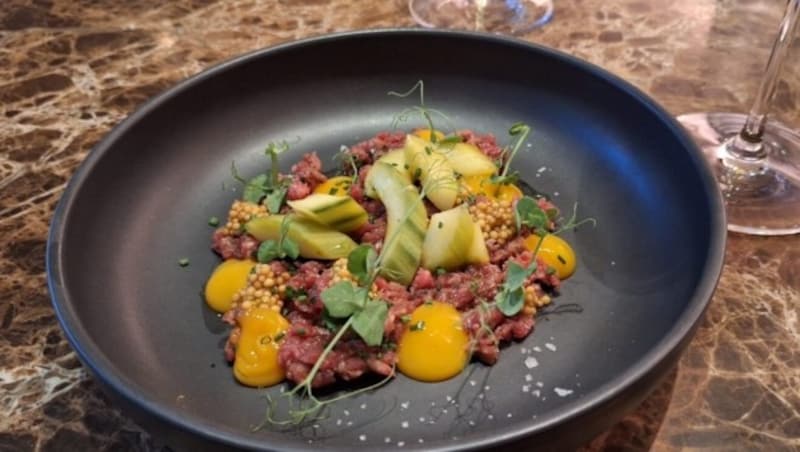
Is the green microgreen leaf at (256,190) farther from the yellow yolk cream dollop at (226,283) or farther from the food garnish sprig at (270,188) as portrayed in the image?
A: the yellow yolk cream dollop at (226,283)

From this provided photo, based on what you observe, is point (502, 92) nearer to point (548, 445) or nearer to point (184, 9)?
point (548, 445)

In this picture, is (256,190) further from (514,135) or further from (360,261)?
(514,135)

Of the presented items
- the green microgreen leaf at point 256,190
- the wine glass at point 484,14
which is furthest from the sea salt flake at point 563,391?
the wine glass at point 484,14

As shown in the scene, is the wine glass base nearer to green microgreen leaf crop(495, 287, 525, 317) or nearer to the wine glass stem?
the wine glass stem

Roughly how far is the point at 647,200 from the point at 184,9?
143 cm

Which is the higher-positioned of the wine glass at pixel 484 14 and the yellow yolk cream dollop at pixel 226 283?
the wine glass at pixel 484 14

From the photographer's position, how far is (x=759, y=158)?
157cm

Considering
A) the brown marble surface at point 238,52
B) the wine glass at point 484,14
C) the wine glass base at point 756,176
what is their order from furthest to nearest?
1. the wine glass at point 484,14
2. the wine glass base at point 756,176
3. the brown marble surface at point 238,52

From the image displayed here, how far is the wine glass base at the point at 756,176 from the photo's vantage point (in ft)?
4.68

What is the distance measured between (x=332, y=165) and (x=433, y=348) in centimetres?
53

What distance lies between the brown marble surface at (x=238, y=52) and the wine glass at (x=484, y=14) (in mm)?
44

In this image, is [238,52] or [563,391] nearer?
[563,391]

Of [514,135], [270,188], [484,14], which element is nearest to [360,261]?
[270,188]

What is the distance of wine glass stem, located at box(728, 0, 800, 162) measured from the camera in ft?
4.70
